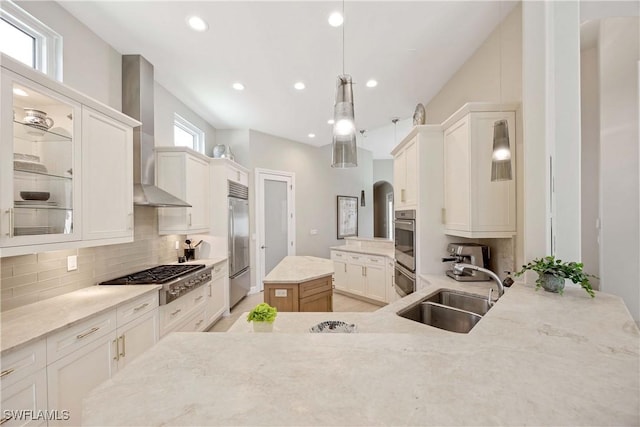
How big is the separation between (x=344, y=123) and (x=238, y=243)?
3065 mm

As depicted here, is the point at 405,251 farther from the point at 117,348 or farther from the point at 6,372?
the point at 6,372

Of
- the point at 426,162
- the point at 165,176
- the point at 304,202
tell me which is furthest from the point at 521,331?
the point at 304,202

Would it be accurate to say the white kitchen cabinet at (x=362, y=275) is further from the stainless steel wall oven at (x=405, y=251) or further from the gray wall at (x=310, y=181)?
the gray wall at (x=310, y=181)

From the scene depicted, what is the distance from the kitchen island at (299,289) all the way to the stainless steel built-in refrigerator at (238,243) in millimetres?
1475

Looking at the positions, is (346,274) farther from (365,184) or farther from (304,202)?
(365,184)

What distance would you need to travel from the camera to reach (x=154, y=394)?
0.51 meters

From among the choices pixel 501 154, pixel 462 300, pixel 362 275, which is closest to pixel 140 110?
pixel 501 154

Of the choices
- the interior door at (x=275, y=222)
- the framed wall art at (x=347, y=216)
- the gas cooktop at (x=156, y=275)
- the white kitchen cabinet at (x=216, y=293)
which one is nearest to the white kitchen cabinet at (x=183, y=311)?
the white kitchen cabinet at (x=216, y=293)

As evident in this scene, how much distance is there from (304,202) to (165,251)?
10.1 feet

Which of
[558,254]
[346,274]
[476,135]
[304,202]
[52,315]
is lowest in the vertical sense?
[346,274]

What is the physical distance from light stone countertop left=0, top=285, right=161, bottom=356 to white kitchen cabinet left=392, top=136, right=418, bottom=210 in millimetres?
2655

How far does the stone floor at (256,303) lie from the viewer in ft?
12.0

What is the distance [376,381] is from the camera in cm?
55

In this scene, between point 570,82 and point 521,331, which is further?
point 570,82
